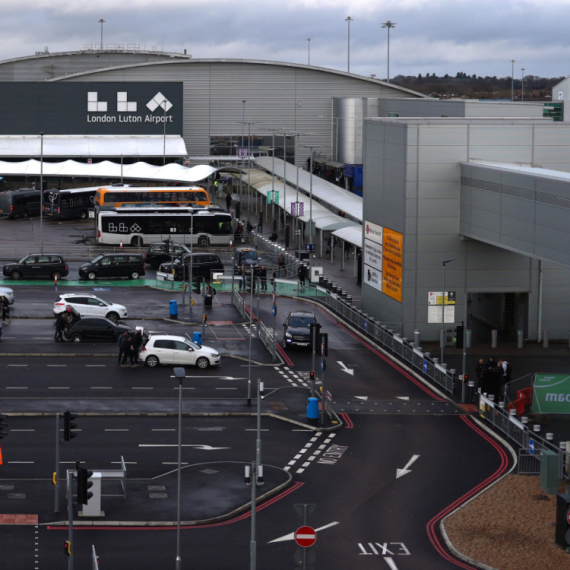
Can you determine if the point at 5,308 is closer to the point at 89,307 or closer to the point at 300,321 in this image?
the point at 89,307

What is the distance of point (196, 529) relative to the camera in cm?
2778

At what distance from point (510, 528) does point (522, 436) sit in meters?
8.03

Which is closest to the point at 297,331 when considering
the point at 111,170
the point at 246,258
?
the point at 246,258

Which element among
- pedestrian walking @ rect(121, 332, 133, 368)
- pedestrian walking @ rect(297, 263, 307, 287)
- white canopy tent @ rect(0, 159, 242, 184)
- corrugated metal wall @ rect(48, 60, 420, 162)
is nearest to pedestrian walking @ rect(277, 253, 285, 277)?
pedestrian walking @ rect(297, 263, 307, 287)

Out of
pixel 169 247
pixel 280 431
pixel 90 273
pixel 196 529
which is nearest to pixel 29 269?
pixel 90 273

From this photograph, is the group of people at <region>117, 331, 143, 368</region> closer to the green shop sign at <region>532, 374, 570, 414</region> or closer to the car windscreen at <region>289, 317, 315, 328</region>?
the car windscreen at <region>289, 317, 315, 328</region>

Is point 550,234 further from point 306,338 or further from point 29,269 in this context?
point 29,269

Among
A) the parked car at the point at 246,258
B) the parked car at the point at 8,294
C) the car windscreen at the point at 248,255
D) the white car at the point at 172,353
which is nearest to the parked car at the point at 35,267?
the parked car at the point at 8,294

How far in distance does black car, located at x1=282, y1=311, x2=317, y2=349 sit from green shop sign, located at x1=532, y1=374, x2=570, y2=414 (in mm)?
14040

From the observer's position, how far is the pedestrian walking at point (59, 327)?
49.8m

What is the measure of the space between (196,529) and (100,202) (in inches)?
2568

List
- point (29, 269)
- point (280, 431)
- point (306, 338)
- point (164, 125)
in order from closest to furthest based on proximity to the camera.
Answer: point (280, 431) < point (306, 338) < point (29, 269) < point (164, 125)

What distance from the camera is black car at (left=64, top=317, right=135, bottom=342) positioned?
49969mm

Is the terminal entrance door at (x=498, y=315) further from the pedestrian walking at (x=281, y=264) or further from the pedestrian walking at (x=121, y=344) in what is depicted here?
the pedestrian walking at (x=121, y=344)
